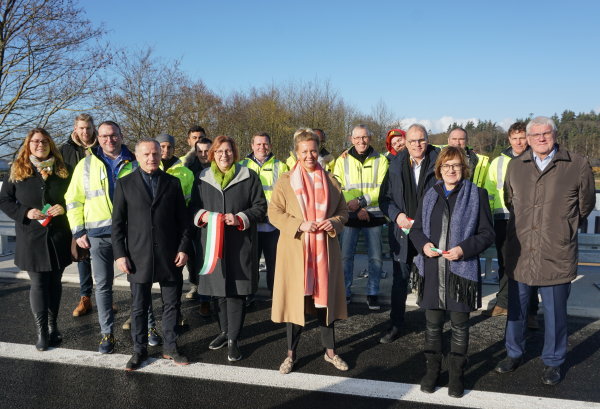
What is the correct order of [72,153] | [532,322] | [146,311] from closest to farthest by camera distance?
[146,311] < [532,322] < [72,153]

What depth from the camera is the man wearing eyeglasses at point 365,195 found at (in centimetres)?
548

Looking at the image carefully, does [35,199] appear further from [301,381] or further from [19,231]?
[301,381]

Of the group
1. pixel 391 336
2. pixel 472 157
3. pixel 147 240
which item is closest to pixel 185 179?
pixel 147 240

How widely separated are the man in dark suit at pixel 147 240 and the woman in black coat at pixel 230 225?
0.83 ft

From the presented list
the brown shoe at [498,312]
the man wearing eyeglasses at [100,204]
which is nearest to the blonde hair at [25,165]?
the man wearing eyeglasses at [100,204]

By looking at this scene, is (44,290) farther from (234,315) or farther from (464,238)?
(464,238)

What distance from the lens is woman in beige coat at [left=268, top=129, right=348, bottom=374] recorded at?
387 cm

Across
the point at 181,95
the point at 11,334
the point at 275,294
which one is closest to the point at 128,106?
the point at 181,95

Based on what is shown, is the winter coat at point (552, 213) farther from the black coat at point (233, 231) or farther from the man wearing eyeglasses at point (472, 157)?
the black coat at point (233, 231)

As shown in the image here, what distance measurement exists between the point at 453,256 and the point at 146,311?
2.73m

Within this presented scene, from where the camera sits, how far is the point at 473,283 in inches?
138

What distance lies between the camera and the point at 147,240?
155 inches

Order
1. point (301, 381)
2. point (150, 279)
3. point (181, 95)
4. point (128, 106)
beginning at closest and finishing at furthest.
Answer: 1. point (301, 381)
2. point (150, 279)
3. point (128, 106)
4. point (181, 95)

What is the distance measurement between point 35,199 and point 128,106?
15482 mm
